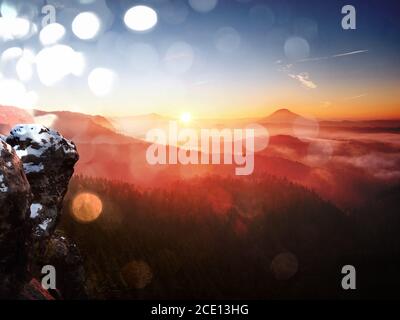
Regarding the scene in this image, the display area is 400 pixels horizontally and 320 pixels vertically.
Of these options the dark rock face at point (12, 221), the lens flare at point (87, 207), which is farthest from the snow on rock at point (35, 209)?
the lens flare at point (87, 207)

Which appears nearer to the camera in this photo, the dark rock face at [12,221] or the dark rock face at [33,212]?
the dark rock face at [12,221]

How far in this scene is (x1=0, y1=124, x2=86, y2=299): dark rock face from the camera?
1107 cm

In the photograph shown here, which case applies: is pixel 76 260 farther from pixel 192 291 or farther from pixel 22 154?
pixel 192 291

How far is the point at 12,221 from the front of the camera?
11.1 m

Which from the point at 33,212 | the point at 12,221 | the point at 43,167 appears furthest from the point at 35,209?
the point at 12,221

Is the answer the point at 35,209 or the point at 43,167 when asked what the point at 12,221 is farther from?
the point at 43,167

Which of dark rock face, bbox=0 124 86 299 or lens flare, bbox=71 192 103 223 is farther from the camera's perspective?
lens flare, bbox=71 192 103 223

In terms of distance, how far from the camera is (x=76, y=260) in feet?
64.3

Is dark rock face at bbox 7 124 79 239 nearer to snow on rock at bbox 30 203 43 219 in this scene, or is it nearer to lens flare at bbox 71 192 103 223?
snow on rock at bbox 30 203 43 219

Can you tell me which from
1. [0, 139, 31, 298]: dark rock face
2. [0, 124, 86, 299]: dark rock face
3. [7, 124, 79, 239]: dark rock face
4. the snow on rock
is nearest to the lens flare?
[0, 124, 86, 299]: dark rock face

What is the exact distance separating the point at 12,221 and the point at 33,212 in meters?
2.56

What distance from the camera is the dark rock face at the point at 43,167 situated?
46.0ft

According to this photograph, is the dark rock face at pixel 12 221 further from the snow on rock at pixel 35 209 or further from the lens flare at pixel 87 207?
the lens flare at pixel 87 207

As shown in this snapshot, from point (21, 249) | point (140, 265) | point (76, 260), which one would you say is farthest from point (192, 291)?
point (21, 249)
